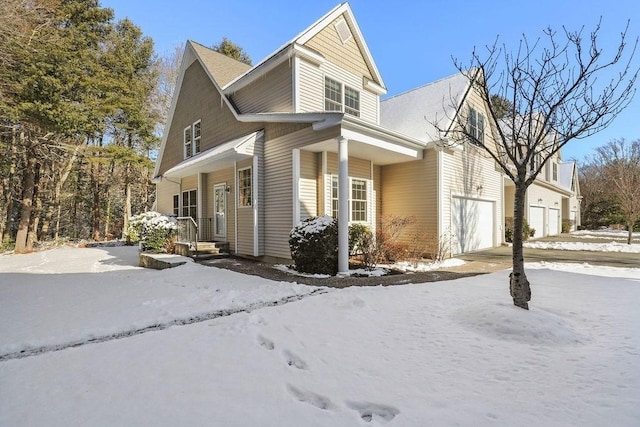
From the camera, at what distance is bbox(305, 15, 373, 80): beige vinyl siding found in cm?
1075

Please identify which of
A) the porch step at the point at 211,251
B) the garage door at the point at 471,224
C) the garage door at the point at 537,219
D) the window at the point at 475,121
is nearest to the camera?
the porch step at the point at 211,251

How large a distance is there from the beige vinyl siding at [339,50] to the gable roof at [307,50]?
133 mm

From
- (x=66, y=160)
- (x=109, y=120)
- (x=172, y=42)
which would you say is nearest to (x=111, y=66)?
(x=109, y=120)

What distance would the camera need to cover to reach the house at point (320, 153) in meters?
9.23

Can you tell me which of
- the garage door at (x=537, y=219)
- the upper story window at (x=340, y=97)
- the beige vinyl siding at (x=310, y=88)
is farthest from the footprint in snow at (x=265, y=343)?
the garage door at (x=537, y=219)

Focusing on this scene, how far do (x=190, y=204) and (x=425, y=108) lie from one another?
36.1 ft

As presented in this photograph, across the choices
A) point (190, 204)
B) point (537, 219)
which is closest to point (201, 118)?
point (190, 204)

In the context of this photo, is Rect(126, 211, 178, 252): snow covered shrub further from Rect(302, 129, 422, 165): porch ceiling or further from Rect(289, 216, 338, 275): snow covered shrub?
Rect(302, 129, 422, 165): porch ceiling

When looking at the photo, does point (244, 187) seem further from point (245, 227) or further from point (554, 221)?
point (554, 221)

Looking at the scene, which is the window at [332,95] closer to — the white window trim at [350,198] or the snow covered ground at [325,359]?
the white window trim at [350,198]

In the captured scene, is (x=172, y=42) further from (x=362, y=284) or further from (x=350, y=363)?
(x=350, y=363)

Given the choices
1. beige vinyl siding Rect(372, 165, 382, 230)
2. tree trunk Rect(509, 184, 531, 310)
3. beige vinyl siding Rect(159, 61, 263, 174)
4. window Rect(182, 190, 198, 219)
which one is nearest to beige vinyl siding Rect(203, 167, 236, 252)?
beige vinyl siding Rect(159, 61, 263, 174)

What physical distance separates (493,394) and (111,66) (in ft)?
75.1

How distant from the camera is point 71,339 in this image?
3.79 m
